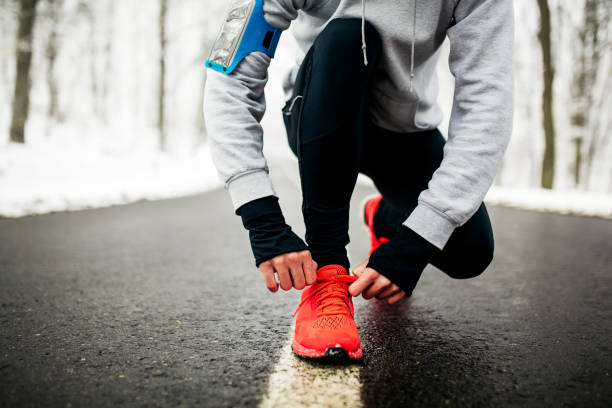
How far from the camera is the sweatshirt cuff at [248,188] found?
116 cm

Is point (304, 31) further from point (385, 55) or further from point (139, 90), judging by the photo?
point (139, 90)

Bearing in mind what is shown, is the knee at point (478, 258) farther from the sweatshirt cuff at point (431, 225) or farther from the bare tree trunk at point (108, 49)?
the bare tree trunk at point (108, 49)

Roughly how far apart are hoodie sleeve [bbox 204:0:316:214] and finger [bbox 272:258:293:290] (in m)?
0.20

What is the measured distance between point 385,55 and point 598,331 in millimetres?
1258

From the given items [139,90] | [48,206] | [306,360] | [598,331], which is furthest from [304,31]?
[139,90]

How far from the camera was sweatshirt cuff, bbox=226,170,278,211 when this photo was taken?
1.16 meters

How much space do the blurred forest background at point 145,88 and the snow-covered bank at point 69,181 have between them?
3 centimetres

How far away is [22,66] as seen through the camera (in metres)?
9.38

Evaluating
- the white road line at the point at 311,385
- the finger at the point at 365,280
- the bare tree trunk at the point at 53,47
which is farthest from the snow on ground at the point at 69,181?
the finger at the point at 365,280

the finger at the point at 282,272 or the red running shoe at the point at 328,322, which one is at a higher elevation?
the finger at the point at 282,272

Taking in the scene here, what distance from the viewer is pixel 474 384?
106 centimetres

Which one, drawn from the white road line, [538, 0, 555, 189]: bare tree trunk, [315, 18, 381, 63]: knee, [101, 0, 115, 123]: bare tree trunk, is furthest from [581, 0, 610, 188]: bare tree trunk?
[101, 0, 115, 123]: bare tree trunk

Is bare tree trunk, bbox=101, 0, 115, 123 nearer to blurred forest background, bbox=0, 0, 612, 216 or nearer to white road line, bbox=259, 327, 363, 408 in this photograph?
blurred forest background, bbox=0, 0, 612, 216

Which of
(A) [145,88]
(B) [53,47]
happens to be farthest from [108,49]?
(A) [145,88]
